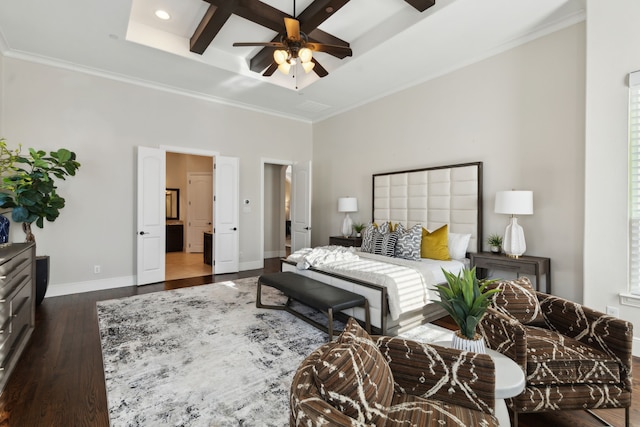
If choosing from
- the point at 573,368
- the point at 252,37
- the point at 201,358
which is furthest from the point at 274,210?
the point at 573,368

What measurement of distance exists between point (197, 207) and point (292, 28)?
6423 mm

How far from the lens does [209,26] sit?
12.0 ft

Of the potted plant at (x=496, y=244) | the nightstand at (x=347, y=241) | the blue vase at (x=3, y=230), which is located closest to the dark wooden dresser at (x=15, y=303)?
the blue vase at (x=3, y=230)

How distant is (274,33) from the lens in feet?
13.8

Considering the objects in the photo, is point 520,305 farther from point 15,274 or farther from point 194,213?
point 194,213

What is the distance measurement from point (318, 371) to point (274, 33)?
441cm

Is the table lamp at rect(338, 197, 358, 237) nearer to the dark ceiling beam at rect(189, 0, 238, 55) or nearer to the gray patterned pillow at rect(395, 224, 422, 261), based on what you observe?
the gray patterned pillow at rect(395, 224, 422, 261)

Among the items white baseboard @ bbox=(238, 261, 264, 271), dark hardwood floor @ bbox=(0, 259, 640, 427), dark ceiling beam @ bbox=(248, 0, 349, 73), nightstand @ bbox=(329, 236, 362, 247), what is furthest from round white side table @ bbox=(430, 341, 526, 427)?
white baseboard @ bbox=(238, 261, 264, 271)

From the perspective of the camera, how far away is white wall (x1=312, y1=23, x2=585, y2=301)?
11.0 ft

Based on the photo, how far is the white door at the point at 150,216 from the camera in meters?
5.00

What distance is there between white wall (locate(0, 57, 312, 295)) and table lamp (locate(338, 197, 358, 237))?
267cm

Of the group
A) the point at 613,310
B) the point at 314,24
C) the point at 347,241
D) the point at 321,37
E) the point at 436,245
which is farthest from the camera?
the point at 347,241

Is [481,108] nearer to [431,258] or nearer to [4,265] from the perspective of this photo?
[431,258]

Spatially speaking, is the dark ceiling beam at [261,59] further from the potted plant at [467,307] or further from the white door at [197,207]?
the white door at [197,207]
